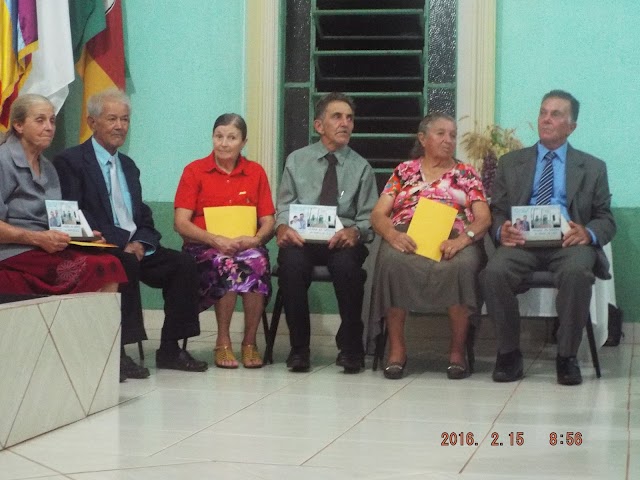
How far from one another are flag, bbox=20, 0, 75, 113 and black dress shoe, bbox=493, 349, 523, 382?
2.64m

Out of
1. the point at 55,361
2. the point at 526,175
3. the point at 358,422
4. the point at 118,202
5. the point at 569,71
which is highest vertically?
the point at 569,71

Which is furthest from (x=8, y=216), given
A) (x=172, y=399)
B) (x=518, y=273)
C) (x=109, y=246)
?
(x=518, y=273)

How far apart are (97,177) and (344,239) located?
3.56 ft

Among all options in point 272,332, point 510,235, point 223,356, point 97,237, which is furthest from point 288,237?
point 510,235

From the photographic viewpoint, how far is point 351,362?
14.6 feet

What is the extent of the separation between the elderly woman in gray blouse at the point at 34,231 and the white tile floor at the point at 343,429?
0.47 m

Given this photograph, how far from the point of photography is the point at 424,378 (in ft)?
14.3

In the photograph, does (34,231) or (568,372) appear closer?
(34,231)

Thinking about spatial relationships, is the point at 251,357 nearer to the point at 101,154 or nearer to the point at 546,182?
the point at 101,154

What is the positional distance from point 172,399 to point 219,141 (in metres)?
1.40

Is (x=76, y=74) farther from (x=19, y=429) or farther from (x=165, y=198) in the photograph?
(x=19, y=429)

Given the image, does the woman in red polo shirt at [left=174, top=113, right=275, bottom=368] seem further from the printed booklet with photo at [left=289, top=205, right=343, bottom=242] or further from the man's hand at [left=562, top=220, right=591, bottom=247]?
the man's hand at [left=562, top=220, right=591, bottom=247]

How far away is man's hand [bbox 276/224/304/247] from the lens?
15.0ft

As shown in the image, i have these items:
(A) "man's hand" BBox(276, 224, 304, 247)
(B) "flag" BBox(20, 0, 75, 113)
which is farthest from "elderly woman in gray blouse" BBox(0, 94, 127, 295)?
(B) "flag" BBox(20, 0, 75, 113)
